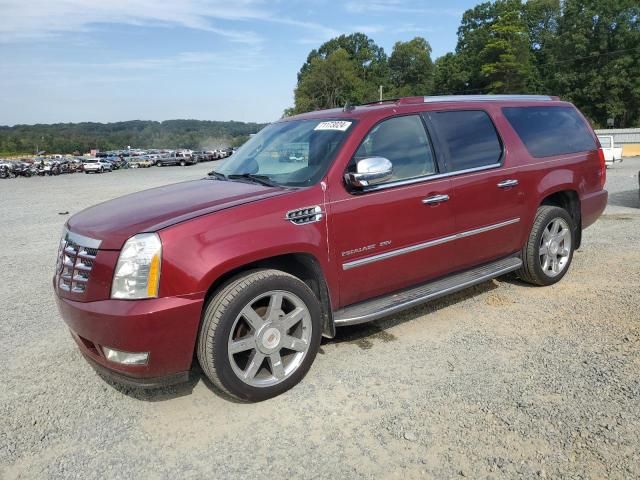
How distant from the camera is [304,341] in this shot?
3361 millimetres

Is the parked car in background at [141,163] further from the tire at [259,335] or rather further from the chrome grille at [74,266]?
the tire at [259,335]

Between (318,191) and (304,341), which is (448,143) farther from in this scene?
(304,341)

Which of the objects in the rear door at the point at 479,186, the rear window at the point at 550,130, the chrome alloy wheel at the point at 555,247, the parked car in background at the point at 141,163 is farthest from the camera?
the parked car in background at the point at 141,163

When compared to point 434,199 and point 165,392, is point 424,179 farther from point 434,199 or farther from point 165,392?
point 165,392

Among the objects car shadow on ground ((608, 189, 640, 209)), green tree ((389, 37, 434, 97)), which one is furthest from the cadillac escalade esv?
green tree ((389, 37, 434, 97))

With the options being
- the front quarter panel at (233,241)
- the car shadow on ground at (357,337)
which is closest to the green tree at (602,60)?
the car shadow on ground at (357,337)

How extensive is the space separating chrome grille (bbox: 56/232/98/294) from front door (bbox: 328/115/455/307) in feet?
4.95

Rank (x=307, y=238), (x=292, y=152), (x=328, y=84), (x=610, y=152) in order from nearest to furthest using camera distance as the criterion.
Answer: (x=307, y=238) < (x=292, y=152) < (x=610, y=152) < (x=328, y=84)

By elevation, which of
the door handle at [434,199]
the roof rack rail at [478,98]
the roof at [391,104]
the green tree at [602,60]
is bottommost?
the door handle at [434,199]

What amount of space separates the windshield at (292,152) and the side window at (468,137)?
899 mm

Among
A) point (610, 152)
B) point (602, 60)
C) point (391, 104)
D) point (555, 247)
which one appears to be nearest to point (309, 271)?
point (391, 104)

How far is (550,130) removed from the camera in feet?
16.8

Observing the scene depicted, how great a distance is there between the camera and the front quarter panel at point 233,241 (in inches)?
113

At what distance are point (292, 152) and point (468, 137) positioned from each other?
1540 millimetres
